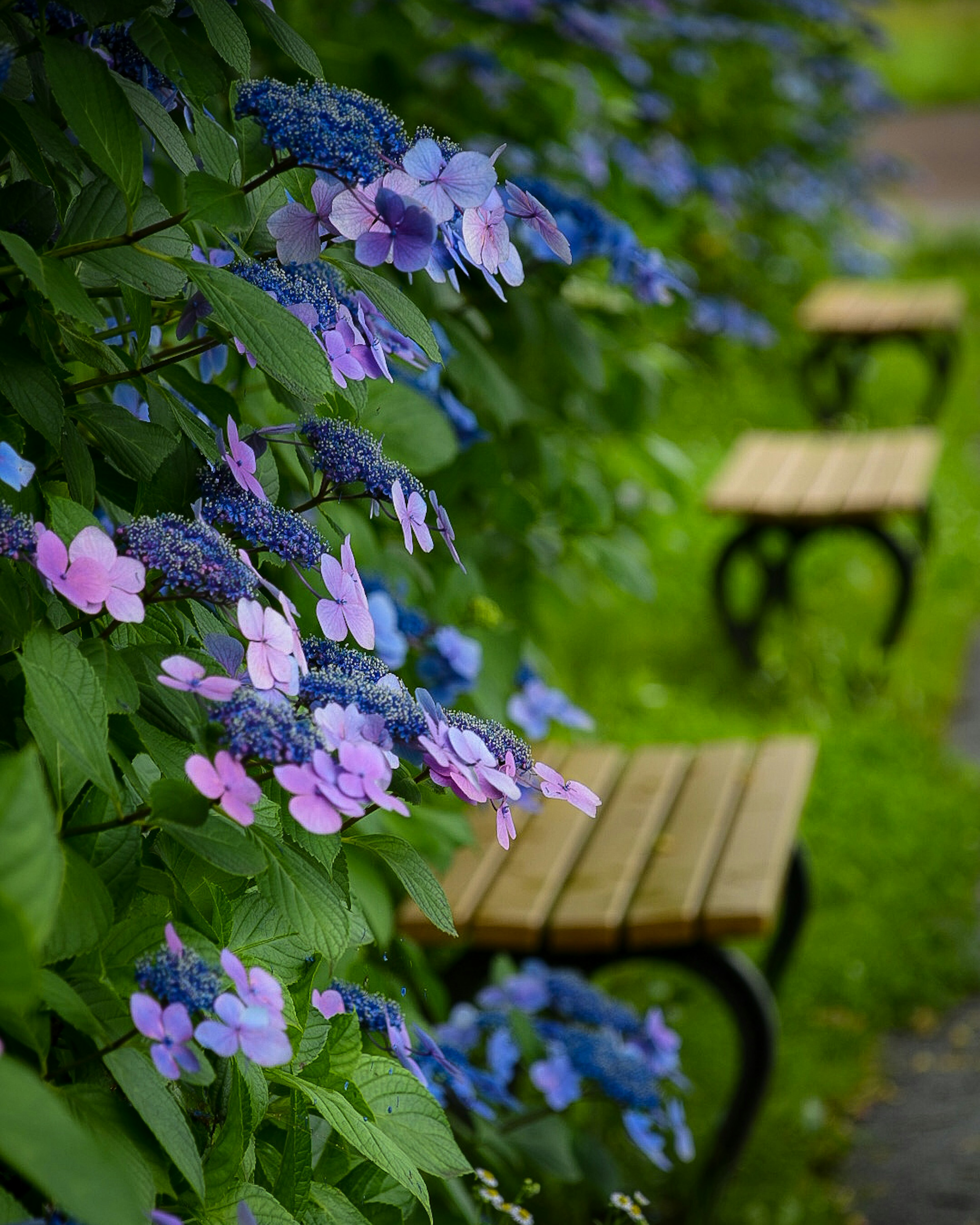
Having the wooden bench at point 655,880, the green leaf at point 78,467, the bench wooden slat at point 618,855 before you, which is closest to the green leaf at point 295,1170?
the green leaf at point 78,467

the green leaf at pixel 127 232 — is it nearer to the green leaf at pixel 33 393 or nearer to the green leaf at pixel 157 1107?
the green leaf at pixel 33 393

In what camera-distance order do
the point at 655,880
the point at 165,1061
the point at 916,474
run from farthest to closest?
the point at 916,474
the point at 655,880
the point at 165,1061

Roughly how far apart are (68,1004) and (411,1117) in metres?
0.31

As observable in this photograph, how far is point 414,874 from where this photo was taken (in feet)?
2.39

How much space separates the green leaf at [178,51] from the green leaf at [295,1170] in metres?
0.57

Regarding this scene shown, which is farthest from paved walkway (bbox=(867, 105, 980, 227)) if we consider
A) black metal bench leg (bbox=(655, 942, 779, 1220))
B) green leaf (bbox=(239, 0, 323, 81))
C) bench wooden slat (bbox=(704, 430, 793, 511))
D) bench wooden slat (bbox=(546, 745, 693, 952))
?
green leaf (bbox=(239, 0, 323, 81))

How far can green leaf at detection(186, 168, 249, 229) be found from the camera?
722 mm

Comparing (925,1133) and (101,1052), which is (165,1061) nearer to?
(101,1052)

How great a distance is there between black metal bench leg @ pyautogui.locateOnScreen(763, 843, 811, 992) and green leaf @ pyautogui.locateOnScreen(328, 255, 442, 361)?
76.3 inches

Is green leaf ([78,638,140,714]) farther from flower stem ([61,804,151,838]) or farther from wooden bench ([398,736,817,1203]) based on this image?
wooden bench ([398,736,817,1203])

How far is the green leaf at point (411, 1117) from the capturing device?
0.83 metres

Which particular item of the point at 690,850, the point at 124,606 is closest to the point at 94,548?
the point at 124,606

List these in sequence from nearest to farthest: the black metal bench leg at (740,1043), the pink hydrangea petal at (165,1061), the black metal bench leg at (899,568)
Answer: the pink hydrangea petal at (165,1061)
the black metal bench leg at (740,1043)
the black metal bench leg at (899,568)

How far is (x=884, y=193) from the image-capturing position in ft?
33.0
